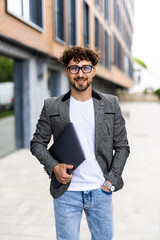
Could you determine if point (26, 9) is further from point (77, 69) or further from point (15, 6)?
point (77, 69)

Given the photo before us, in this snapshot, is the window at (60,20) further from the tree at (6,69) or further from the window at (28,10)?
the tree at (6,69)

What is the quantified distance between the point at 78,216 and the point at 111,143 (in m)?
0.57

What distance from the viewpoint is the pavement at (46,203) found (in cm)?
402

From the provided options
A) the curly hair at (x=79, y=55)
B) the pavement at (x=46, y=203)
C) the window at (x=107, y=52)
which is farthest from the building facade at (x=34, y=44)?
the window at (x=107, y=52)

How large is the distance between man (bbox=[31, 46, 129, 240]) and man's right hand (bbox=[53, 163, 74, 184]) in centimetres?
2

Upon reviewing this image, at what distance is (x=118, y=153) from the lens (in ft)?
7.59

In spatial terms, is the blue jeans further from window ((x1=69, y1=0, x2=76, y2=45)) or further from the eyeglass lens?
window ((x1=69, y1=0, x2=76, y2=45))

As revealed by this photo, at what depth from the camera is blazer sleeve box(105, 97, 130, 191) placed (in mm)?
2268

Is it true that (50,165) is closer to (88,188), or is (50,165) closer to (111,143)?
(88,188)

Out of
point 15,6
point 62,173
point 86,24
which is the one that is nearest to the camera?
point 62,173

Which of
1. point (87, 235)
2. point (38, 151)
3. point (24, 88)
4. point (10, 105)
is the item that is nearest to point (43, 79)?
point (24, 88)

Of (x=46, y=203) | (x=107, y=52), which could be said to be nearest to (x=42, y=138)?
(x=46, y=203)

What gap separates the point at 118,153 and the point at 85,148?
9.8 inches

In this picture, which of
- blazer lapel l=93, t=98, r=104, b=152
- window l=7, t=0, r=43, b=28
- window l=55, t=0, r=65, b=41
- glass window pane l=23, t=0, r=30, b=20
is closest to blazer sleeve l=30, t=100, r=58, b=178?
blazer lapel l=93, t=98, r=104, b=152
